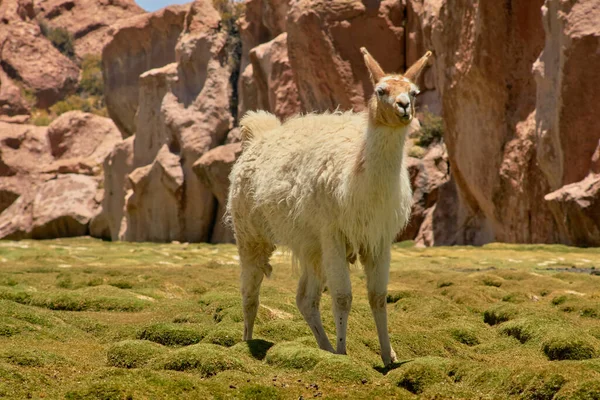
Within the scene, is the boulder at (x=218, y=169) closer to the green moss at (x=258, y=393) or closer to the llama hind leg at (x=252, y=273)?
the llama hind leg at (x=252, y=273)

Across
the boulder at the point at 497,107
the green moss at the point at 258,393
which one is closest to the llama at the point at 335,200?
the green moss at the point at 258,393

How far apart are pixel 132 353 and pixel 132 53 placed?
175ft

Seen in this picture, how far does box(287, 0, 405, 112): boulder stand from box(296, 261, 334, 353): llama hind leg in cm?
2896

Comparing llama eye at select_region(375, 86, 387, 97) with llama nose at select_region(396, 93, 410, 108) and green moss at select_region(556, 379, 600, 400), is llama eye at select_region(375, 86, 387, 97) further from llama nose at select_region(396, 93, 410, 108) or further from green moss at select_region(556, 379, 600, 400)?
green moss at select_region(556, 379, 600, 400)

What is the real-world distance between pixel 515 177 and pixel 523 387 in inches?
963

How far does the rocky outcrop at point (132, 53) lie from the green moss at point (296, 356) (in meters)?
47.6

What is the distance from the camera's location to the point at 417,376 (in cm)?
775

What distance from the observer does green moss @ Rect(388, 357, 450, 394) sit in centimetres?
766

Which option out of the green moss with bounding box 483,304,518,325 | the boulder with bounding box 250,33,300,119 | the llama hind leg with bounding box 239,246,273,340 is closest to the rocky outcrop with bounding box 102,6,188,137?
the boulder with bounding box 250,33,300,119

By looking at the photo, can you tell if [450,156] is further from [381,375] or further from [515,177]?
[381,375]

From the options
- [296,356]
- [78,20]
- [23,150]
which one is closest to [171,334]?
[296,356]

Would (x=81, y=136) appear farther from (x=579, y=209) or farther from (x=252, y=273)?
(x=252, y=273)

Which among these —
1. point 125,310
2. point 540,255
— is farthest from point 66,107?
point 125,310

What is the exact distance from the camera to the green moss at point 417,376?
766 cm
